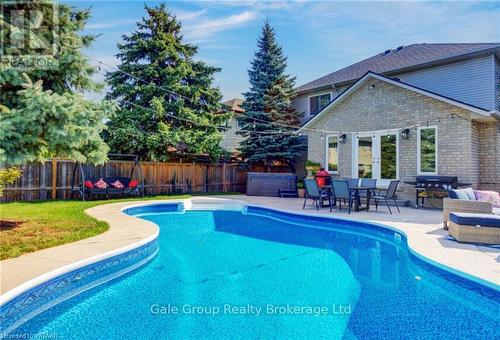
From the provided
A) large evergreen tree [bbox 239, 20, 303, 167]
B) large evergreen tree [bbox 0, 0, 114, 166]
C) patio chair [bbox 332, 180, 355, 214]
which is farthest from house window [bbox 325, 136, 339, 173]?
large evergreen tree [bbox 0, 0, 114, 166]

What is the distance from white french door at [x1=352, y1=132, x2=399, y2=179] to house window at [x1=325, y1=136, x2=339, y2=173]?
92 cm

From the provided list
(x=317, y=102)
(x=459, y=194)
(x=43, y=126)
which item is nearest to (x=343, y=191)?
(x=459, y=194)

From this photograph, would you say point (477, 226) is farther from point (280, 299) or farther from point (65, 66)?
point (65, 66)

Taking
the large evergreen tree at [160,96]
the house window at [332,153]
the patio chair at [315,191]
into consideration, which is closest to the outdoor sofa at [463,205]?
the patio chair at [315,191]

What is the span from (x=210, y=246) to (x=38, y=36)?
5149mm

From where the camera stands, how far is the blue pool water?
321cm

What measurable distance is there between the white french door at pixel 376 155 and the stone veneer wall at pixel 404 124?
0.20m

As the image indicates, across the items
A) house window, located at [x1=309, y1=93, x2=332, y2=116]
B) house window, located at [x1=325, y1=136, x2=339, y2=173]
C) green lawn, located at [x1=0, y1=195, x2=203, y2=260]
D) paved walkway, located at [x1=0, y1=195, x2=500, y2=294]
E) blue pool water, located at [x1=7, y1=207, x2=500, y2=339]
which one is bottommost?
blue pool water, located at [x1=7, y1=207, x2=500, y2=339]

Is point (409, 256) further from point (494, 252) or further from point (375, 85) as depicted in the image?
point (375, 85)

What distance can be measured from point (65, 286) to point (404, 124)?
1132 cm

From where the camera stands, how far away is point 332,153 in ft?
46.2

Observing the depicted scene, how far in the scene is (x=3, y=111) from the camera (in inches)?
212

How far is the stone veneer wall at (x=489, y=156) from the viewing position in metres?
10.4

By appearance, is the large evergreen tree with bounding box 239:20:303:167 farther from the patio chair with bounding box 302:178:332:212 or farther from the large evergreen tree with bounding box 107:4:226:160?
the patio chair with bounding box 302:178:332:212
